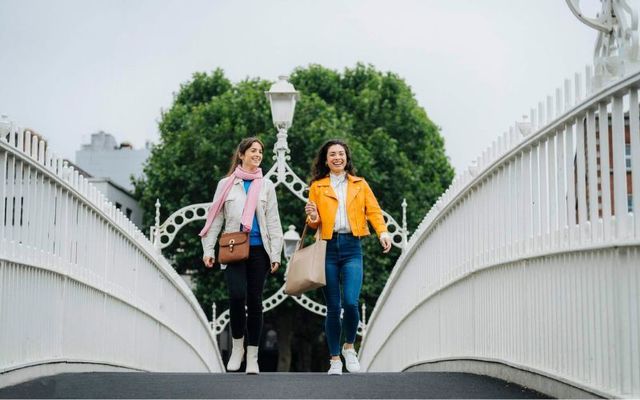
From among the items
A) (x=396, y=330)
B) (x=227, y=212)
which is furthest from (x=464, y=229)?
(x=396, y=330)

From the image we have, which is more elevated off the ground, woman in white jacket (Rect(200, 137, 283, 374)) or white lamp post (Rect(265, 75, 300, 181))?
white lamp post (Rect(265, 75, 300, 181))

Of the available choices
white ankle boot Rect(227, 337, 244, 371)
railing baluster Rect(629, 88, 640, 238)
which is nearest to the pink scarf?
white ankle boot Rect(227, 337, 244, 371)

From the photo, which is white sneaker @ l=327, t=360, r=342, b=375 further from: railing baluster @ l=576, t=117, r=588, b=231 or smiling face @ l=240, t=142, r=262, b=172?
railing baluster @ l=576, t=117, r=588, b=231

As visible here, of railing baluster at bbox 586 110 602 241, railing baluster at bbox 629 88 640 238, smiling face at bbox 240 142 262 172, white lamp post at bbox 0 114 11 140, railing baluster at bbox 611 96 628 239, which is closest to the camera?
railing baluster at bbox 629 88 640 238

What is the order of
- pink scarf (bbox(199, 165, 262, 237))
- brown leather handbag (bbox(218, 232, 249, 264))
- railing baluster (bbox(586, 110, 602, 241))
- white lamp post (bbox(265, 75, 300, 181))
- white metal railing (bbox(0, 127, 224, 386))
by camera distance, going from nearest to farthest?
railing baluster (bbox(586, 110, 602, 241)), white metal railing (bbox(0, 127, 224, 386)), brown leather handbag (bbox(218, 232, 249, 264)), pink scarf (bbox(199, 165, 262, 237)), white lamp post (bbox(265, 75, 300, 181))

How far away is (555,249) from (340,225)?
2524mm

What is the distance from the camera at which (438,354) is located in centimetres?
1099

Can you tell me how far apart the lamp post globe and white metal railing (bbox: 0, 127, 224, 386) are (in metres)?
3.48

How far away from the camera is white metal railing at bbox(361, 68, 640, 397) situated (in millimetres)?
5219

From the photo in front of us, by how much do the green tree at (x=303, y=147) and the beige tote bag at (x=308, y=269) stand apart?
23941mm

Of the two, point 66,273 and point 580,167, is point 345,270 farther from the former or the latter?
point 580,167

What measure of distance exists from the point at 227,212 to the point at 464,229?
2325 mm

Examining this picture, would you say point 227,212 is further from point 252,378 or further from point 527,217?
point 527,217

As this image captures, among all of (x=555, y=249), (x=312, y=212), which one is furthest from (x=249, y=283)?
(x=555, y=249)
